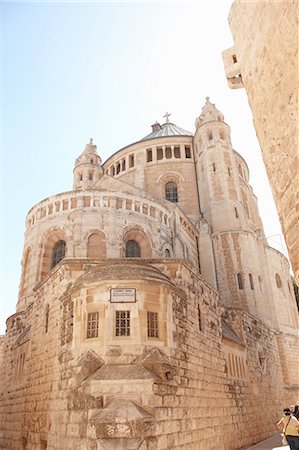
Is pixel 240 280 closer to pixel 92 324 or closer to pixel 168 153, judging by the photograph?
pixel 168 153

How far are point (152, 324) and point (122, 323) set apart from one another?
2.89 feet

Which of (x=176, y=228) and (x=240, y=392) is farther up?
(x=176, y=228)

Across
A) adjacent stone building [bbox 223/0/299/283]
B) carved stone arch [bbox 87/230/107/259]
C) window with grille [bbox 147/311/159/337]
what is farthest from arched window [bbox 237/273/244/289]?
adjacent stone building [bbox 223/0/299/283]

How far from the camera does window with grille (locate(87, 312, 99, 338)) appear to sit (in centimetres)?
943

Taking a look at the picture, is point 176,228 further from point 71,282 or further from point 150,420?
point 150,420

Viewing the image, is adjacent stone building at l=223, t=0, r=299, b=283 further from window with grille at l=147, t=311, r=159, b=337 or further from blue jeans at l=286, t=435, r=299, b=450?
blue jeans at l=286, t=435, r=299, b=450

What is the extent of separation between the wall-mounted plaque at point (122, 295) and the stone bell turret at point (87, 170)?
20793 millimetres

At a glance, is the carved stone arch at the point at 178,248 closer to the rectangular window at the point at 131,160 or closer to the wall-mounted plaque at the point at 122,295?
the wall-mounted plaque at the point at 122,295

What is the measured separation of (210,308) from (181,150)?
19.5 meters

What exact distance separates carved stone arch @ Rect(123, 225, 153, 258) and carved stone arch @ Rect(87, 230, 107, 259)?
1.19 meters

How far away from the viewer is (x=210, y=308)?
14148 millimetres

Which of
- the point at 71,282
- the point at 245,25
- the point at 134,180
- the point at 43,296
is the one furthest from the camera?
the point at 134,180

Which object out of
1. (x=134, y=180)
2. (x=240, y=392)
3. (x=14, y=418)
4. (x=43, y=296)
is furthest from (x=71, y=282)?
(x=134, y=180)

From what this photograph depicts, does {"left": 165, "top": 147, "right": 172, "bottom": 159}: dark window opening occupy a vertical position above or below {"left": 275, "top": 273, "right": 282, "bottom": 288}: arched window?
above
